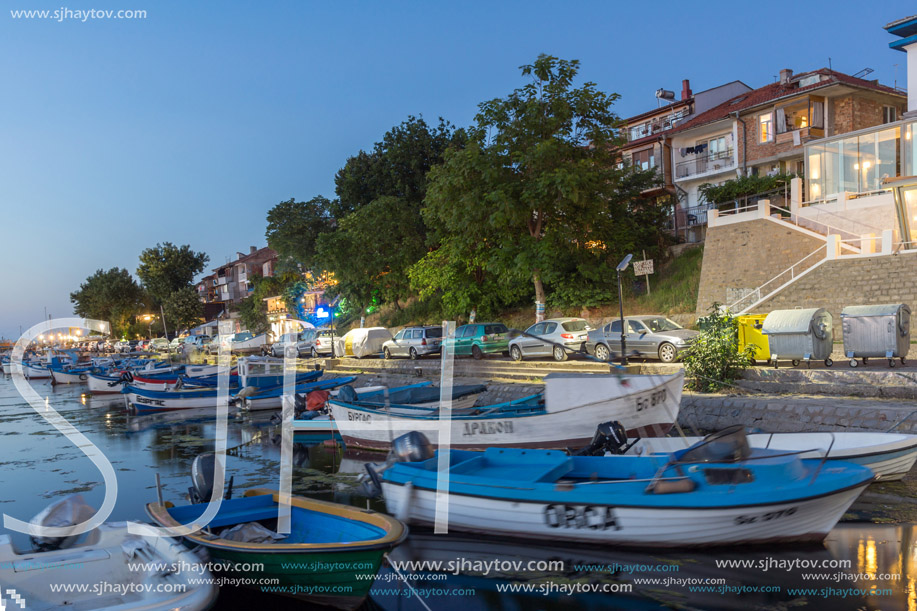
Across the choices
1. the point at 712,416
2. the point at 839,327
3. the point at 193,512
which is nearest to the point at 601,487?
the point at 193,512

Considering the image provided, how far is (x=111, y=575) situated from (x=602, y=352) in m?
16.2

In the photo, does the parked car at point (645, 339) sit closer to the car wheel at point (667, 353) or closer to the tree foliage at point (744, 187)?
the car wheel at point (667, 353)

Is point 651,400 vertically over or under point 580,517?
over

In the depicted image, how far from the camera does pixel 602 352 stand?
65.8ft

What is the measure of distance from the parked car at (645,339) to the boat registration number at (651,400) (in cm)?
694

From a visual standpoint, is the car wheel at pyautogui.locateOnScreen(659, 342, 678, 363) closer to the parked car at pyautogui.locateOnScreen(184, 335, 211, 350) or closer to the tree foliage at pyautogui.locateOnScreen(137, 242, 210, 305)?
the parked car at pyautogui.locateOnScreen(184, 335, 211, 350)

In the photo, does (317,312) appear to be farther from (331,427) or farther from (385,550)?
(385,550)

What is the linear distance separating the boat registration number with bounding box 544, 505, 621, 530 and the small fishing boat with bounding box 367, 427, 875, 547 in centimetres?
1

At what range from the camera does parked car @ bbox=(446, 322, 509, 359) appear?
2489 cm

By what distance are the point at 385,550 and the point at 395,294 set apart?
3321cm

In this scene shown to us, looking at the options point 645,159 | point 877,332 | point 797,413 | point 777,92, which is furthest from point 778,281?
point 645,159

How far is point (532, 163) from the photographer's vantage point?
82.3ft

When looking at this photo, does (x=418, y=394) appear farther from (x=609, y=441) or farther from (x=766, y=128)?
(x=766, y=128)

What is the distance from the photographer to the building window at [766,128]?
31.2 metres
